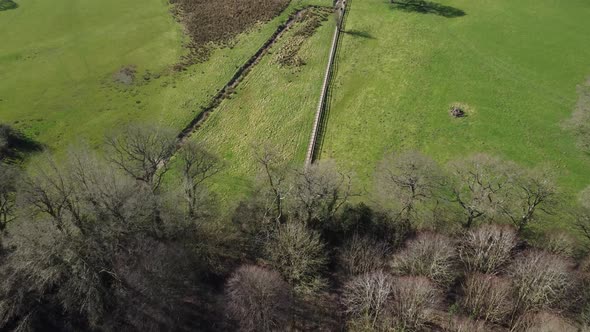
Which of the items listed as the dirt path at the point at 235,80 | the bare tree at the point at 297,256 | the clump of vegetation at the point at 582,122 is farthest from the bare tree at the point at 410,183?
the dirt path at the point at 235,80

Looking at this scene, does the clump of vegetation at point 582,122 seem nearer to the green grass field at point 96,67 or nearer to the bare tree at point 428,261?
the bare tree at point 428,261

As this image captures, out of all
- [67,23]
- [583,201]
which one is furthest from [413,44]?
[67,23]

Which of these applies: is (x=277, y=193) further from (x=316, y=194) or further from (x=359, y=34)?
(x=359, y=34)

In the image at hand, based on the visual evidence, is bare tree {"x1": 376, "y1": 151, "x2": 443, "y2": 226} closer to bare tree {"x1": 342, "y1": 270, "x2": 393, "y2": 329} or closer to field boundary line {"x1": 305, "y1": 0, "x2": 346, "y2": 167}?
bare tree {"x1": 342, "y1": 270, "x2": 393, "y2": 329}

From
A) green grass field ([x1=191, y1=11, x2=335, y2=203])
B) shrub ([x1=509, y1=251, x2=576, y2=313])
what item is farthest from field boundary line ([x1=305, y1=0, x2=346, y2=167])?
shrub ([x1=509, y1=251, x2=576, y2=313])

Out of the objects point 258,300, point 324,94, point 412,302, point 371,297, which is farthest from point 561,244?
point 324,94

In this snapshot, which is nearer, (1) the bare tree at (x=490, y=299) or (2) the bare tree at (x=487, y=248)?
(1) the bare tree at (x=490, y=299)

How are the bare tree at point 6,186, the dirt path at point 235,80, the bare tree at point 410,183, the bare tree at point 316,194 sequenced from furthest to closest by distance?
1. the dirt path at point 235,80
2. the bare tree at point 410,183
3. the bare tree at point 316,194
4. the bare tree at point 6,186
